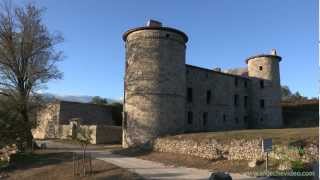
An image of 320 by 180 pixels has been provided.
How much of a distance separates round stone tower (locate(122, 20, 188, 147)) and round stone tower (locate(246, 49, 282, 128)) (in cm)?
1529

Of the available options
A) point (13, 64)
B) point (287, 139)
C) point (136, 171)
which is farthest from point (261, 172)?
point (13, 64)

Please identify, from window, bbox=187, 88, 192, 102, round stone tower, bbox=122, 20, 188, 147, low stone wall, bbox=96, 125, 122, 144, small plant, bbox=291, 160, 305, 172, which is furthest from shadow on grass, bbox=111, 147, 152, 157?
small plant, bbox=291, 160, 305, 172

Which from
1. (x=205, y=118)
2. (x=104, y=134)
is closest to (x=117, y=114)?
(x=104, y=134)

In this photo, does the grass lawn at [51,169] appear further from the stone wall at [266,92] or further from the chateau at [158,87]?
the stone wall at [266,92]

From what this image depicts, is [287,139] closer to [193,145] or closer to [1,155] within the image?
[193,145]

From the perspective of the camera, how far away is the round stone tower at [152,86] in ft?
105

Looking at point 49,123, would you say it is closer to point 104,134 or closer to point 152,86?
point 104,134

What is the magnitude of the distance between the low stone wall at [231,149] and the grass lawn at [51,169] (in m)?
6.37

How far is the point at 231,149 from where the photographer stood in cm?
2345

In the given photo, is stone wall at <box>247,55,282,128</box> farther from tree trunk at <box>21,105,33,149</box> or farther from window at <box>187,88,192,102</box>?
tree trunk at <box>21,105,33,149</box>

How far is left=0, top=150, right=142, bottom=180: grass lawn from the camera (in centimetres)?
2067

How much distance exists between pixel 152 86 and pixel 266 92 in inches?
732

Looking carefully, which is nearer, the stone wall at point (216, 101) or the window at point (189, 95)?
the window at point (189, 95)

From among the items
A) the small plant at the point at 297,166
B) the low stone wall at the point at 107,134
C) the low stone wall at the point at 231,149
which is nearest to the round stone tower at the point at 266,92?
the low stone wall at the point at 107,134
